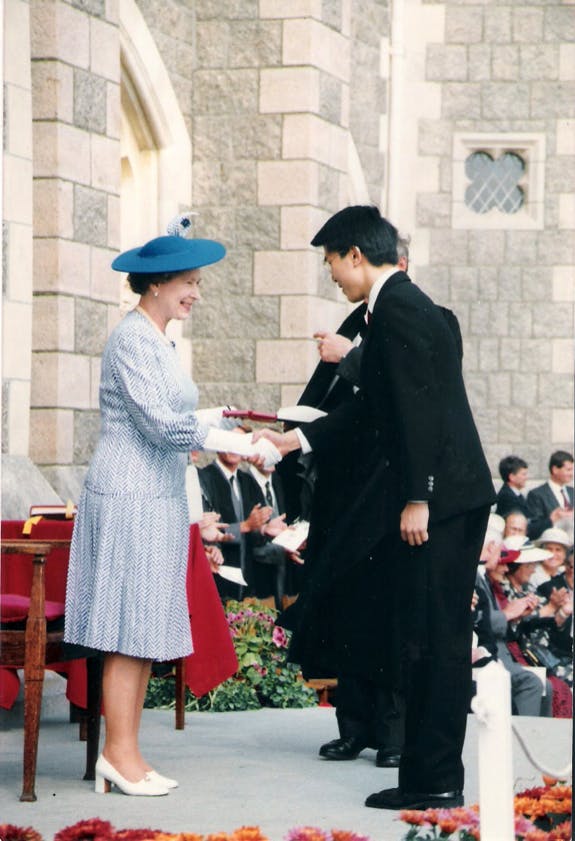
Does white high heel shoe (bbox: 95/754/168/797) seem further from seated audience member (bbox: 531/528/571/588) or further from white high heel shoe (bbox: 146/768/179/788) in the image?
seated audience member (bbox: 531/528/571/588)

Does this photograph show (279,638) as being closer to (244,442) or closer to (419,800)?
(244,442)

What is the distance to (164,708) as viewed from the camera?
7.40 m


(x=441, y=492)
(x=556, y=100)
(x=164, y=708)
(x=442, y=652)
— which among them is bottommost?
(x=164, y=708)

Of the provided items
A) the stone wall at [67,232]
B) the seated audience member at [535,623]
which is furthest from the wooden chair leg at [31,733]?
the seated audience member at [535,623]

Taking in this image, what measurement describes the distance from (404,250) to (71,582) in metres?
1.66

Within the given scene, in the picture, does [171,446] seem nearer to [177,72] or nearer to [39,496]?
[39,496]

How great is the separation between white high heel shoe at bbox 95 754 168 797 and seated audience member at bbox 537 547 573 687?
14.9ft

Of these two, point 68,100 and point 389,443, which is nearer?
point 389,443

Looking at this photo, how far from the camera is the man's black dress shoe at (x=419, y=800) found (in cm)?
502

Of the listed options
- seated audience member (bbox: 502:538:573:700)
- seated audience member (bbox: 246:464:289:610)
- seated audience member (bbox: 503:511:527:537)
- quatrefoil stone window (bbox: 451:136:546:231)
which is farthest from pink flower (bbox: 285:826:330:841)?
quatrefoil stone window (bbox: 451:136:546:231)

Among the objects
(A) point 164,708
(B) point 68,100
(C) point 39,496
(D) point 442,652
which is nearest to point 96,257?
(B) point 68,100

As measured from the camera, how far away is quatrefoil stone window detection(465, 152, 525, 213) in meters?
15.9

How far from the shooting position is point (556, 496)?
1411 cm

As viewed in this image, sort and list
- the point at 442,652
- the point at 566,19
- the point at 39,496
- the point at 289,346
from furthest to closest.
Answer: the point at 566,19
the point at 289,346
the point at 39,496
the point at 442,652
